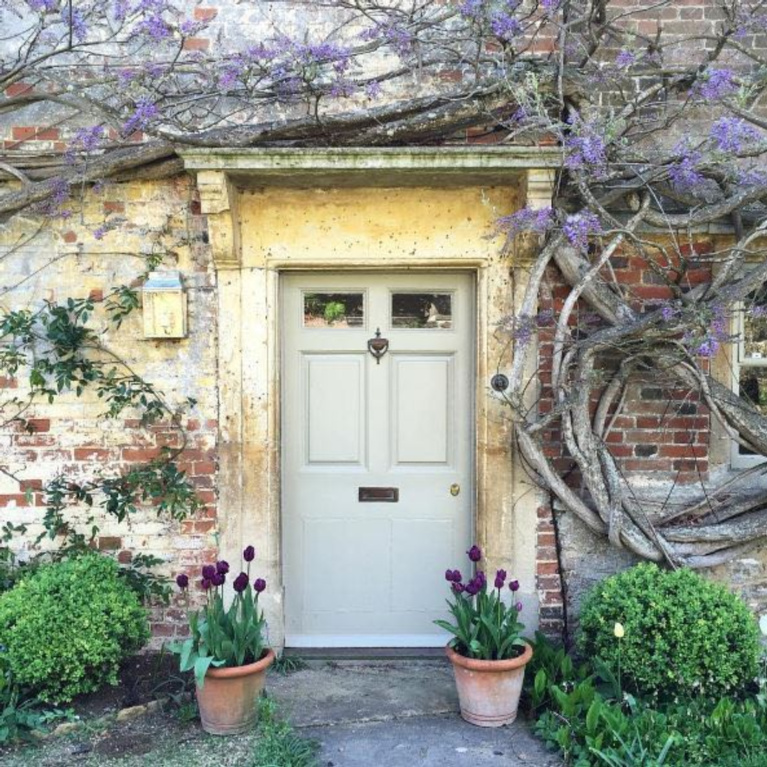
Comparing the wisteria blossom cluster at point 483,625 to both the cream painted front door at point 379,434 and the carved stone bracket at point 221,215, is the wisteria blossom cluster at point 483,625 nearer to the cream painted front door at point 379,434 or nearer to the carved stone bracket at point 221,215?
the cream painted front door at point 379,434

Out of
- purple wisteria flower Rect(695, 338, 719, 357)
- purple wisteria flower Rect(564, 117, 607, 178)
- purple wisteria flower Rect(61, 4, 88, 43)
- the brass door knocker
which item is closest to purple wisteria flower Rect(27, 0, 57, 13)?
purple wisteria flower Rect(61, 4, 88, 43)

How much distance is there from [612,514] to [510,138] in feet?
7.05

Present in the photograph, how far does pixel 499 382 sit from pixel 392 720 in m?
1.90

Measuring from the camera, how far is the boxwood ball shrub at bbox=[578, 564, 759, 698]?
3.71m

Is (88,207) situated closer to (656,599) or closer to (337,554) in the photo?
(337,554)

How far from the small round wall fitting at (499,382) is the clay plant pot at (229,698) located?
192 cm

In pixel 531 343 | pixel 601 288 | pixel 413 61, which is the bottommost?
pixel 531 343

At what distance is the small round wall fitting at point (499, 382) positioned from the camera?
4383 mm

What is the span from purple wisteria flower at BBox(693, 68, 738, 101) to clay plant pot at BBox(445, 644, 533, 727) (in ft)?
9.90

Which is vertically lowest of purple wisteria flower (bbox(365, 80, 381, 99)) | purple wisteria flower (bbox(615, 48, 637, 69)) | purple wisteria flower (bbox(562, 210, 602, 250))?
purple wisteria flower (bbox(562, 210, 602, 250))

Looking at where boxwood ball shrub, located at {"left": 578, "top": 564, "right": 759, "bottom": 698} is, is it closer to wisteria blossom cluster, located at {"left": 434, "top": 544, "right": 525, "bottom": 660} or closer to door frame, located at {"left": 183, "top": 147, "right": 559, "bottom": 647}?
wisteria blossom cluster, located at {"left": 434, "top": 544, "right": 525, "bottom": 660}

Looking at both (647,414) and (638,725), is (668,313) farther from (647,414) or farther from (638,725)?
(638,725)

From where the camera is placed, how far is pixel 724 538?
429cm

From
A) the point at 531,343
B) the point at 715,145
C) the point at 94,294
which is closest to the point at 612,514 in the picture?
the point at 531,343
